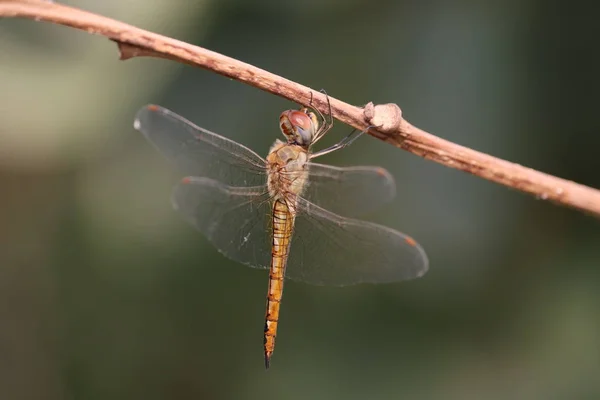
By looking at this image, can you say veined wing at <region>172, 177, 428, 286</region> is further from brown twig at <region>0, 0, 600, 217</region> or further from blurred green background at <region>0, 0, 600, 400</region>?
brown twig at <region>0, 0, 600, 217</region>

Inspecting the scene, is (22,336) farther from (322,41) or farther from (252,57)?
(322,41)

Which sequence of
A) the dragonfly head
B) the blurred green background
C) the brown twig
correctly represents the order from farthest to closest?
the blurred green background → the dragonfly head → the brown twig

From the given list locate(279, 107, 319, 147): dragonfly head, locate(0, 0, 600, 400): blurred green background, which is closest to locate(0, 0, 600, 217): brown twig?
locate(279, 107, 319, 147): dragonfly head

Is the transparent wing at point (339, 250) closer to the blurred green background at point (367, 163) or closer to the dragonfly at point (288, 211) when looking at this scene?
the dragonfly at point (288, 211)

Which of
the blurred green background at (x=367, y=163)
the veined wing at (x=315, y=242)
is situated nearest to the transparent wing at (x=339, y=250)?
the veined wing at (x=315, y=242)

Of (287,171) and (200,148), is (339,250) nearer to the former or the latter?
(287,171)

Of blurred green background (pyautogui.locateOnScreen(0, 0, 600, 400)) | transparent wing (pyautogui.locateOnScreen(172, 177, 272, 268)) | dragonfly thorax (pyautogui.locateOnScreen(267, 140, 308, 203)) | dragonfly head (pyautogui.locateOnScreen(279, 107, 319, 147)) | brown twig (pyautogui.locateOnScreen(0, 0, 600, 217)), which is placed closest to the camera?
brown twig (pyautogui.locateOnScreen(0, 0, 600, 217))
